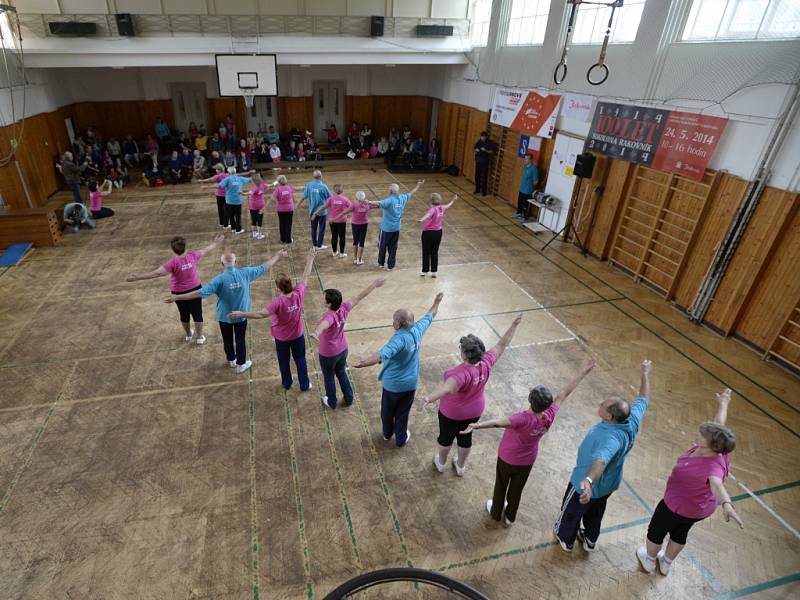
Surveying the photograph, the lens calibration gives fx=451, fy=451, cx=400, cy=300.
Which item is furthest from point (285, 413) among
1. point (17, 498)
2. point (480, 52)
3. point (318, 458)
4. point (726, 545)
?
point (480, 52)

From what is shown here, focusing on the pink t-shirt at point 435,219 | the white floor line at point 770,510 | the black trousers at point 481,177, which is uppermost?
the pink t-shirt at point 435,219

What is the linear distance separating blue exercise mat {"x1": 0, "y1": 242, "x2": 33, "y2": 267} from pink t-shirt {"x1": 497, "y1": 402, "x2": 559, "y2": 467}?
→ 1043cm

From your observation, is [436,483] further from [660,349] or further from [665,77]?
[665,77]

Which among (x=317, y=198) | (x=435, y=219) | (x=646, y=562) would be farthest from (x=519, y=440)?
(x=317, y=198)

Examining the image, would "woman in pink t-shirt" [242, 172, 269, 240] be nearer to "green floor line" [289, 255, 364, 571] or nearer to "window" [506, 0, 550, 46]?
"green floor line" [289, 255, 364, 571]

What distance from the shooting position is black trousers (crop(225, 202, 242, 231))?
35.1 ft

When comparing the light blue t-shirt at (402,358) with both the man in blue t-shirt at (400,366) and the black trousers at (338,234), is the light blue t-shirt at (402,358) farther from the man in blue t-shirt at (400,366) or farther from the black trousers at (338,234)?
the black trousers at (338,234)

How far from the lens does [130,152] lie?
55.1 ft

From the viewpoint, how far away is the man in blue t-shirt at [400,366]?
4.07 metres

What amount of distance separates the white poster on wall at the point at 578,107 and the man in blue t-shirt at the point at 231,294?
8375 millimetres

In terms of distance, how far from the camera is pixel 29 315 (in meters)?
7.57

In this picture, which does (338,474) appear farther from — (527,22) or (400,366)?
(527,22)

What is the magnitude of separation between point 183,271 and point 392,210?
398cm

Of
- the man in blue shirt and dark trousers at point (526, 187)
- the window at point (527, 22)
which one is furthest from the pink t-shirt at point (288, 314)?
the window at point (527, 22)
